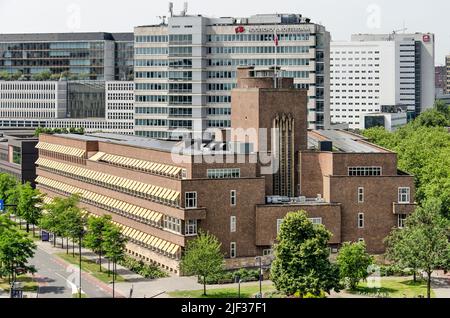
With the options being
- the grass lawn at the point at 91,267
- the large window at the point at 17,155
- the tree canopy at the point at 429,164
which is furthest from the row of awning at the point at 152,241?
the large window at the point at 17,155

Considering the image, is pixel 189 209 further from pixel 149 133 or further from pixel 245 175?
pixel 149 133

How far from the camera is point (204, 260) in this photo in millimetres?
71000

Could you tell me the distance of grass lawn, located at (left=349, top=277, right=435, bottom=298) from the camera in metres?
68.2

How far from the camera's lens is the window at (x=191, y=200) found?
77.9 m

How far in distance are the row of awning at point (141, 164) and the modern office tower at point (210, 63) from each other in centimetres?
5312

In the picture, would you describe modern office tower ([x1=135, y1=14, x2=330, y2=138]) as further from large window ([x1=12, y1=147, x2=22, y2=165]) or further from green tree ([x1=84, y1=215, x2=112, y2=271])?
green tree ([x1=84, y1=215, x2=112, y2=271])

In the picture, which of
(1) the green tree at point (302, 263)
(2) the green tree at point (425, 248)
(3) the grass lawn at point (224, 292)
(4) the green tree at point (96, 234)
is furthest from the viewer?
(4) the green tree at point (96, 234)

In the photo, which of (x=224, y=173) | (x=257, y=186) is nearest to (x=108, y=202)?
(x=224, y=173)

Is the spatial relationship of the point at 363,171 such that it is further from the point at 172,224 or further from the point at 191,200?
the point at 172,224

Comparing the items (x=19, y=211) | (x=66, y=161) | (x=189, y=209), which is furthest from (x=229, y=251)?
(x=66, y=161)

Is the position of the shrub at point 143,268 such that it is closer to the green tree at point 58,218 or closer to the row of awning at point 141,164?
the row of awning at point 141,164

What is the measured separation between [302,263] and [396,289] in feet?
34.7

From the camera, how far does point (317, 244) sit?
6569 centimetres
